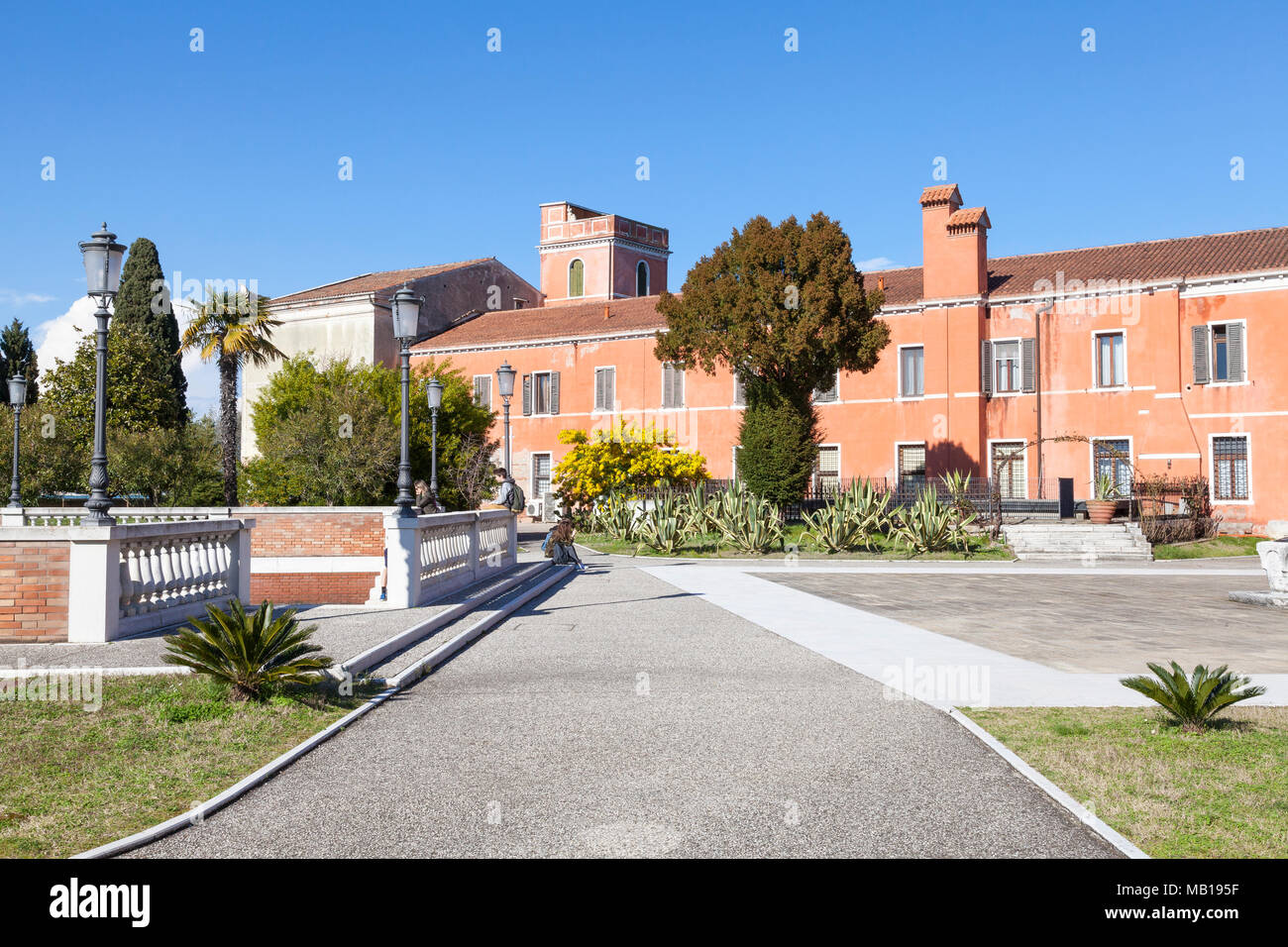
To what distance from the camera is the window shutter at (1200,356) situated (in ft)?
111

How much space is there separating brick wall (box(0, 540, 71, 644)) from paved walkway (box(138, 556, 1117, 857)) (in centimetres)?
396

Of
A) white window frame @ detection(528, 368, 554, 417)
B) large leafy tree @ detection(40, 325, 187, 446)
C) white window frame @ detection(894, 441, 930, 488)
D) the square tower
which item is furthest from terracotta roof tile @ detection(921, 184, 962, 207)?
large leafy tree @ detection(40, 325, 187, 446)

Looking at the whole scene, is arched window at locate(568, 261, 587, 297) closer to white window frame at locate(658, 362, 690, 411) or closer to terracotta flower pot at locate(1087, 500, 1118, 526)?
white window frame at locate(658, 362, 690, 411)

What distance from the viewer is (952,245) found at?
3772cm

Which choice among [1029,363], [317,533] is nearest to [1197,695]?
[317,533]

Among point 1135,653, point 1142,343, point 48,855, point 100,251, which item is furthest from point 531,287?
point 48,855

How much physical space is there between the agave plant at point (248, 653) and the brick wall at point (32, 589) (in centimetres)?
295

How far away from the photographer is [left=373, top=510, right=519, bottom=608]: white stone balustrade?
13.4 metres

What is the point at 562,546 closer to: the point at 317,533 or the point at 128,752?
the point at 317,533

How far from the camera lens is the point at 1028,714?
7285 millimetres

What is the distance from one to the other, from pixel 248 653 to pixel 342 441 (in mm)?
24543

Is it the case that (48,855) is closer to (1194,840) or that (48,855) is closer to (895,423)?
(1194,840)

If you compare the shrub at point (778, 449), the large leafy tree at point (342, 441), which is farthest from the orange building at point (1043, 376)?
the large leafy tree at point (342, 441)

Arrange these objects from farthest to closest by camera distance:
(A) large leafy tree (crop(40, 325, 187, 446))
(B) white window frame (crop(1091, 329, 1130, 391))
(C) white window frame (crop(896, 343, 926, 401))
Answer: (A) large leafy tree (crop(40, 325, 187, 446)) → (C) white window frame (crop(896, 343, 926, 401)) → (B) white window frame (crop(1091, 329, 1130, 391))
